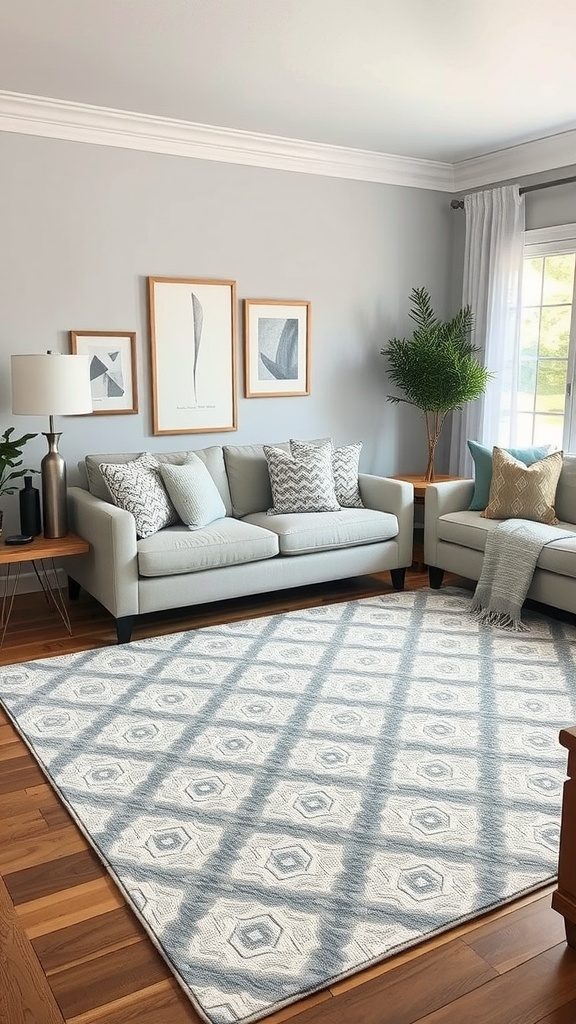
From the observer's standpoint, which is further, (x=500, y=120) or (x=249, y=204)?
(x=249, y=204)

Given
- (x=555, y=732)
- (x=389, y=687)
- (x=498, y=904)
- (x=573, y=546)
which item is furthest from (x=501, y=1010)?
(x=573, y=546)

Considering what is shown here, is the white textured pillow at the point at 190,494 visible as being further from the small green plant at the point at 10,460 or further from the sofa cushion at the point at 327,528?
the small green plant at the point at 10,460

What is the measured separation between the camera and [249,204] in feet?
16.4

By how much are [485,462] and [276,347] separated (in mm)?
1502

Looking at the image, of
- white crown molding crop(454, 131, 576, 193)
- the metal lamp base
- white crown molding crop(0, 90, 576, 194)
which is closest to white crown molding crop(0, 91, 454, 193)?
white crown molding crop(0, 90, 576, 194)

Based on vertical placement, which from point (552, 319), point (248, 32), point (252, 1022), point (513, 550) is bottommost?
point (252, 1022)

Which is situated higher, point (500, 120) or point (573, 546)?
point (500, 120)

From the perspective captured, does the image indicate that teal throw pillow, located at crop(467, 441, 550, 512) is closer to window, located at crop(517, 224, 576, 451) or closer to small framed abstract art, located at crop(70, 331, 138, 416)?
window, located at crop(517, 224, 576, 451)

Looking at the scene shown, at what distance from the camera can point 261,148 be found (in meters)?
4.92

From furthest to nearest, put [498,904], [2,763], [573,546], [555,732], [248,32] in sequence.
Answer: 1. [573,546]
2. [248,32]
3. [555,732]
4. [2,763]
5. [498,904]

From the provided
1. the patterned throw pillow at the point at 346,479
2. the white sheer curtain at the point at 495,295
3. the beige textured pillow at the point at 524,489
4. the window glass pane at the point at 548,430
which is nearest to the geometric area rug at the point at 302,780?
the beige textured pillow at the point at 524,489

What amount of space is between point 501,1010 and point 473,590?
3.24 meters

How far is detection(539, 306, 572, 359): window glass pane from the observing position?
5164 millimetres

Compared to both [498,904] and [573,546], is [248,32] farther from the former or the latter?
[498,904]
